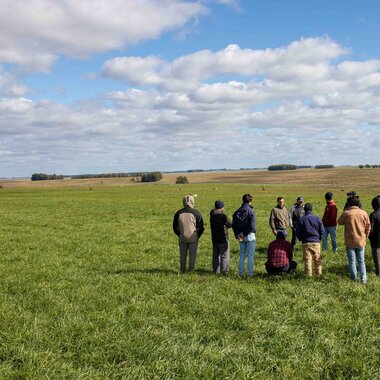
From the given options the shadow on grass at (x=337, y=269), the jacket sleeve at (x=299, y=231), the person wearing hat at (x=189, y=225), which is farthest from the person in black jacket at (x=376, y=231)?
the person wearing hat at (x=189, y=225)

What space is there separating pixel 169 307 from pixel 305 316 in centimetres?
323

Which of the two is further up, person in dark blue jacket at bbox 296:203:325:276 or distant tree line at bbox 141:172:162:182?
distant tree line at bbox 141:172:162:182

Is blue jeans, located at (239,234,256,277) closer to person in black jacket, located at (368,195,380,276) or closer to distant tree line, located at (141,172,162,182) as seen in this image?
person in black jacket, located at (368,195,380,276)

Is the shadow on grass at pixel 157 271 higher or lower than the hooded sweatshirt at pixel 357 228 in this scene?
lower

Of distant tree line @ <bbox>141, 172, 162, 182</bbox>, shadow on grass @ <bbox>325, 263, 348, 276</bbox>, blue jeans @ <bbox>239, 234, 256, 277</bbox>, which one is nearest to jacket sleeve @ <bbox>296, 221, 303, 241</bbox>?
blue jeans @ <bbox>239, 234, 256, 277</bbox>

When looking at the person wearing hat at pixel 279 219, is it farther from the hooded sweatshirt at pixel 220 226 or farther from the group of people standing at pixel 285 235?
the hooded sweatshirt at pixel 220 226

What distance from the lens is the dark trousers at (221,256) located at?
13047 mm

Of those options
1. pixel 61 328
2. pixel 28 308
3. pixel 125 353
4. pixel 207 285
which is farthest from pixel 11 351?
pixel 207 285

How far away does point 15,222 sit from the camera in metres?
30.2

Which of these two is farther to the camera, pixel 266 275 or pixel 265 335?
pixel 266 275

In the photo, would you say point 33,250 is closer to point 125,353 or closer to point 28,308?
point 28,308

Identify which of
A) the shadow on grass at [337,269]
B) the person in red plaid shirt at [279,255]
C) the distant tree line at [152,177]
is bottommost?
the shadow on grass at [337,269]

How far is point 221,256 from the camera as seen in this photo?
519 inches

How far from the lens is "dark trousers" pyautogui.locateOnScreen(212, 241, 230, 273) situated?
13.0m
